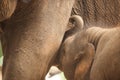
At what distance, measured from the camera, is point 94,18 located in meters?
1.12

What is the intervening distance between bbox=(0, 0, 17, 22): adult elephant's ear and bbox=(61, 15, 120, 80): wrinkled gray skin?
164mm

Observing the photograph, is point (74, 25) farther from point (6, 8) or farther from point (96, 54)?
point (96, 54)

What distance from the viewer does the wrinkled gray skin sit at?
62 cm

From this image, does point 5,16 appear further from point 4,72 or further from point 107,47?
point 107,47

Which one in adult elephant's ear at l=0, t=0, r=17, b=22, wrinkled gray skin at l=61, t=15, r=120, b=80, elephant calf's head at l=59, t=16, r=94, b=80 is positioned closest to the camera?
wrinkled gray skin at l=61, t=15, r=120, b=80

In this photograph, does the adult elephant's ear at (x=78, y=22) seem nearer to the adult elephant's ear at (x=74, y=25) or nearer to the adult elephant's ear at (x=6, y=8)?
the adult elephant's ear at (x=74, y=25)

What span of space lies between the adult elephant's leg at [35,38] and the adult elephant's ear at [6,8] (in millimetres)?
63

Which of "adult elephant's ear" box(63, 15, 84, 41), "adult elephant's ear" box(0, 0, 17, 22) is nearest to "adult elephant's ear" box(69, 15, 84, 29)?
"adult elephant's ear" box(63, 15, 84, 41)

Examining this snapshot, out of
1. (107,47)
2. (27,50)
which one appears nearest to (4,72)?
(27,50)

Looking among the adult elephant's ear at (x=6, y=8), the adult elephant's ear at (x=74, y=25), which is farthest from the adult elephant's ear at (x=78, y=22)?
the adult elephant's ear at (x=6, y=8)

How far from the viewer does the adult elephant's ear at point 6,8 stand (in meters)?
0.93

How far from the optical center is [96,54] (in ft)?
2.39

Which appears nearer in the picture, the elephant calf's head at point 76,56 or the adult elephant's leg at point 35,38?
the elephant calf's head at point 76,56

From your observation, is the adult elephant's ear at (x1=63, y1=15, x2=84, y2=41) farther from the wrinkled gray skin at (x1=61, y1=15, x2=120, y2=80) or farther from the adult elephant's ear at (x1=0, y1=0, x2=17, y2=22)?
the adult elephant's ear at (x1=0, y1=0, x2=17, y2=22)
